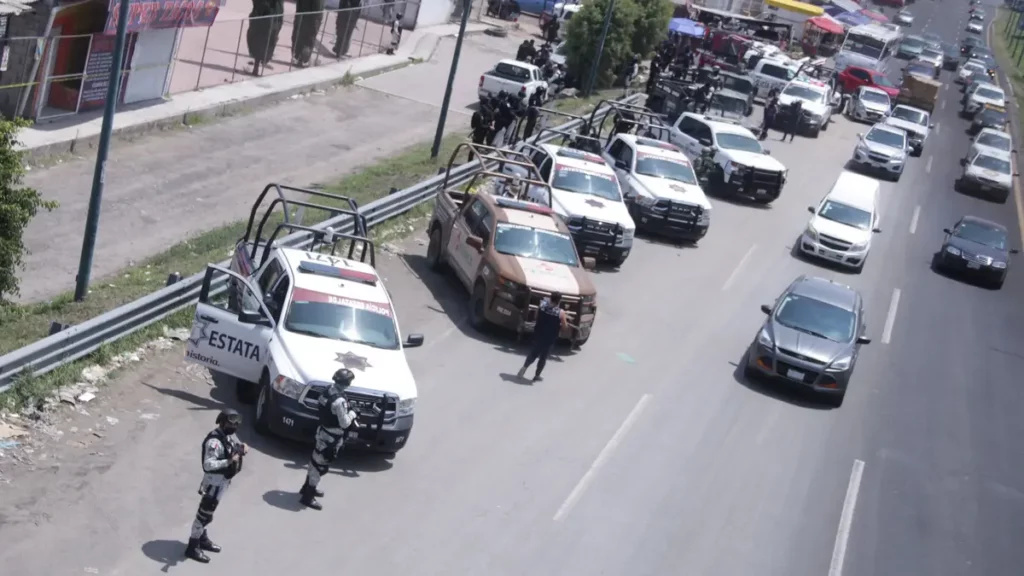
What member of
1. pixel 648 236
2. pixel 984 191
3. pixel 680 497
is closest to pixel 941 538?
pixel 680 497

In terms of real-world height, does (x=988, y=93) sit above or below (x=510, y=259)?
above

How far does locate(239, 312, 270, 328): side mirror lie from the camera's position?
45.8ft

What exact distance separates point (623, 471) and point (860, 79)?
40465 millimetres

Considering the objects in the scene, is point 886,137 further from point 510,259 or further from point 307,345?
point 307,345

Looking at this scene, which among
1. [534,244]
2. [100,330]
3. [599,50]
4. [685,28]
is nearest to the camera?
[100,330]

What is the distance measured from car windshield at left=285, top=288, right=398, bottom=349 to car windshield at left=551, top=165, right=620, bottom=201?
9734 millimetres

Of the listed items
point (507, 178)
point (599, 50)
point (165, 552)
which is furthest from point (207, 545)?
point (599, 50)

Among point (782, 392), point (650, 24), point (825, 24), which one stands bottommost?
point (782, 392)

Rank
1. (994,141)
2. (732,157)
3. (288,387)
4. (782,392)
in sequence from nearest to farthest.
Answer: (288,387), (782,392), (732,157), (994,141)

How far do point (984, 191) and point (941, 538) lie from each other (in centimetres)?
2646

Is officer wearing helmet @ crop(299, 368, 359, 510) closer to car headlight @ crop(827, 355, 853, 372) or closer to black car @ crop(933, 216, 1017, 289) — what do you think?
car headlight @ crop(827, 355, 853, 372)

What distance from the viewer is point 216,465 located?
10.6 metres

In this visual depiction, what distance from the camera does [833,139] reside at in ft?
139

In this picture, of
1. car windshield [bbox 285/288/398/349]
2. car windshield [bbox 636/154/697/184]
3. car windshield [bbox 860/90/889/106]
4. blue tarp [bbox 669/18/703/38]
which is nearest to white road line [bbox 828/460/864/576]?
car windshield [bbox 285/288/398/349]
